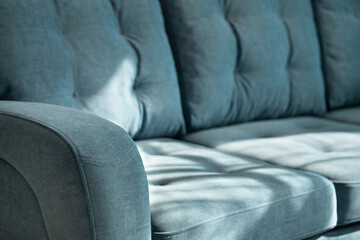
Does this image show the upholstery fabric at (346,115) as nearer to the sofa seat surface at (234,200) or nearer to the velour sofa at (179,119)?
the velour sofa at (179,119)

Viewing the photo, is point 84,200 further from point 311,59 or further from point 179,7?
point 311,59

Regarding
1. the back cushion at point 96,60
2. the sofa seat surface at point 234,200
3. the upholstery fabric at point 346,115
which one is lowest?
the upholstery fabric at point 346,115

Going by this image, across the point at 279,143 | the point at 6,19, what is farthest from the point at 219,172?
the point at 6,19

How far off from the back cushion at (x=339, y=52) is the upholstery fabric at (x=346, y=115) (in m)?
0.04

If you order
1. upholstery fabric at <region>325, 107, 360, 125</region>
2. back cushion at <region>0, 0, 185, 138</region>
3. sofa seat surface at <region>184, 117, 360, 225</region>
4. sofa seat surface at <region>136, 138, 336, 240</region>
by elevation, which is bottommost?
upholstery fabric at <region>325, 107, 360, 125</region>

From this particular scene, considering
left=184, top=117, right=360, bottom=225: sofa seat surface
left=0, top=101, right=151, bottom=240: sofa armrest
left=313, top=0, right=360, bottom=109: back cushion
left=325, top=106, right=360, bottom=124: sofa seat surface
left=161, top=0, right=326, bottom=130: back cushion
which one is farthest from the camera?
left=313, top=0, right=360, bottom=109: back cushion

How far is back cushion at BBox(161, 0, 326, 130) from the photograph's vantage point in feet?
5.73

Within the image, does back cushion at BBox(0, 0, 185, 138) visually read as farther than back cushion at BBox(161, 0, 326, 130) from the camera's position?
No

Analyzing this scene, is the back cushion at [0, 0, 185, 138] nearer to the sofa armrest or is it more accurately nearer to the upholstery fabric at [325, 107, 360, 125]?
the sofa armrest

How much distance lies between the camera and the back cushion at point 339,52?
213 cm

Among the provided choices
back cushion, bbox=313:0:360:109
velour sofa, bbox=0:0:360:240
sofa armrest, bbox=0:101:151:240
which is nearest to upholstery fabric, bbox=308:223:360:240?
→ velour sofa, bbox=0:0:360:240

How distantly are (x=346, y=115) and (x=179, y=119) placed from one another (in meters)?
0.73

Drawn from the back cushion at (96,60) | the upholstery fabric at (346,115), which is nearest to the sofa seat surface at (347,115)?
the upholstery fabric at (346,115)

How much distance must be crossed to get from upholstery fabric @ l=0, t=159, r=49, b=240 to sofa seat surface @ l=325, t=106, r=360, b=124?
136 cm
